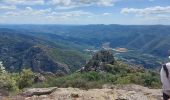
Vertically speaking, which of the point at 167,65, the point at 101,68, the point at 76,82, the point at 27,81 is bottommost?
the point at 101,68

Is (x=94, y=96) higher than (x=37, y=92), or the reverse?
(x=94, y=96)

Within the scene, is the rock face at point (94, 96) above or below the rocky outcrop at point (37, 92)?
above

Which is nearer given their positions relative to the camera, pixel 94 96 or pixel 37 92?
pixel 94 96

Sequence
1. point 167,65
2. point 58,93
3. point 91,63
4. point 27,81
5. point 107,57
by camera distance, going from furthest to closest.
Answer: point 107,57 < point 91,63 < point 27,81 < point 58,93 < point 167,65

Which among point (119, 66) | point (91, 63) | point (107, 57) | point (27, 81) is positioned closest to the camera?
point (27, 81)

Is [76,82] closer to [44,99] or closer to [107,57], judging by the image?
[44,99]

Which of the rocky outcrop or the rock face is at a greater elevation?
the rock face

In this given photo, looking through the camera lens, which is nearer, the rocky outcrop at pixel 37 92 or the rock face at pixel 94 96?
the rock face at pixel 94 96

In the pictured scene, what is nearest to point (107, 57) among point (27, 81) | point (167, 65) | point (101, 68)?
point (101, 68)

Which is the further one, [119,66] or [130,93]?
[119,66]

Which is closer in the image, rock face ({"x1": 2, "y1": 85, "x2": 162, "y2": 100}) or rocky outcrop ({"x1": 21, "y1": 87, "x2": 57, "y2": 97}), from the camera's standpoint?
rock face ({"x1": 2, "y1": 85, "x2": 162, "y2": 100})

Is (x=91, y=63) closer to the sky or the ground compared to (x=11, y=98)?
closer to the ground
